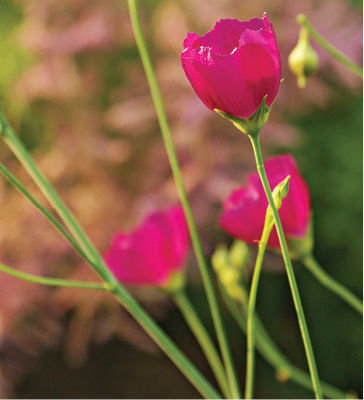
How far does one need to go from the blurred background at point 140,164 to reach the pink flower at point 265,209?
48 centimetres

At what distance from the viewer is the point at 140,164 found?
3.19ft

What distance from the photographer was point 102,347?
1.17 m

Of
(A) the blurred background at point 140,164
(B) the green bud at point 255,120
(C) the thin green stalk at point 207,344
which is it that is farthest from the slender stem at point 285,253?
(A) the blurred background at point 140,164

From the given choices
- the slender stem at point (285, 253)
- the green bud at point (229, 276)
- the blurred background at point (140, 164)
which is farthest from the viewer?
the blurred background at point (140, 164)

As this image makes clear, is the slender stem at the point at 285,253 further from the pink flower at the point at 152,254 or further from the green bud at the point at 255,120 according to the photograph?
the pink flower at the point at 152,254

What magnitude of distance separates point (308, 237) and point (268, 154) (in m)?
Answer: 0.68

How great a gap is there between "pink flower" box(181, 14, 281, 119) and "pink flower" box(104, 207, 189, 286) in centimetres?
14

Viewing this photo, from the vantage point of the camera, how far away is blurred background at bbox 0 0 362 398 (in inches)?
33.6

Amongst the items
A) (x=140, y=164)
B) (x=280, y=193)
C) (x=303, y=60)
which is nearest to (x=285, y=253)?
(x=280, y=193)

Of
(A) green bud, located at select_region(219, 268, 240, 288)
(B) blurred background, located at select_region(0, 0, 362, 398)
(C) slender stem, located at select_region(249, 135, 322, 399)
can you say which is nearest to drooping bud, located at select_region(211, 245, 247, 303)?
(A) green bud, located at select_region(219, 268, 240, 288)

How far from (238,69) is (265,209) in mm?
79

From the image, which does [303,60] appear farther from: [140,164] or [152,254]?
[140,164]

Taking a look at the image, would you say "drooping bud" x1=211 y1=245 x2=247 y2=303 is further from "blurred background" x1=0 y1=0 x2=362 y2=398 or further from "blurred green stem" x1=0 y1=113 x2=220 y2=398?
"blurred background" x1=0 y1=0 x2=362 y2=398

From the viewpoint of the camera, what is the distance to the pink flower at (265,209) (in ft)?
0.98
